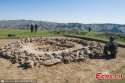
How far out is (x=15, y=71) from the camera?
40.2 ft

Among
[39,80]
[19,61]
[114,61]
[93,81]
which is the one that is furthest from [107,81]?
[19,61]

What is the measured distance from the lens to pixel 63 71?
12531mm

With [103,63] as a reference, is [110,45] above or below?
above

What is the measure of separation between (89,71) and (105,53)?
521cm

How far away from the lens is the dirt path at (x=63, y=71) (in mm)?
11195

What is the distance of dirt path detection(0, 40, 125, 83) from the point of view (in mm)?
11195

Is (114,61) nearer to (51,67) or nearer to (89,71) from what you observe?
(89,71)
